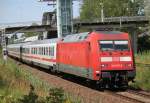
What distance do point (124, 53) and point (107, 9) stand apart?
87616 millimetres

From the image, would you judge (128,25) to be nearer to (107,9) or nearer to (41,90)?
(107,9)

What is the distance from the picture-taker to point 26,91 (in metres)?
16.4

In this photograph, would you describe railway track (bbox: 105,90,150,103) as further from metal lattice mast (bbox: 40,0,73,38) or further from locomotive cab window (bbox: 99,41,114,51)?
metal lattice mast (bbox: 40,0,73,38)

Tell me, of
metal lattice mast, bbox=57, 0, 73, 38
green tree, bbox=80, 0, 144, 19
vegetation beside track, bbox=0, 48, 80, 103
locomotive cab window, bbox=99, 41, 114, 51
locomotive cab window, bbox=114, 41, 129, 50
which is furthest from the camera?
green tree, bbox=80, 0, 144, 19

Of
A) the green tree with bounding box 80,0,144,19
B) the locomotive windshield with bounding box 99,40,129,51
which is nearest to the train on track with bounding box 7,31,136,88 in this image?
the locomotive windshield with bounding box 99,40,129,51

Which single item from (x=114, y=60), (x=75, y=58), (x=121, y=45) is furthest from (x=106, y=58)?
(x=75, y=58)

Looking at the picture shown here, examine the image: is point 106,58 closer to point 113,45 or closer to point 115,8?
point 113,45

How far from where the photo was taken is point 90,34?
22203mm

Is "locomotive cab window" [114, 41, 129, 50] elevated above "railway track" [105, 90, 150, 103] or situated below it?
above

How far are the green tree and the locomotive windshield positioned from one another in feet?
275

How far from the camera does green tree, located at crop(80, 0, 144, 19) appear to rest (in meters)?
107

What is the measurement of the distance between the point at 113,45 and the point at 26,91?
22.0 feet

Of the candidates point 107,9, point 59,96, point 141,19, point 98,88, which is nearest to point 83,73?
point 98,88

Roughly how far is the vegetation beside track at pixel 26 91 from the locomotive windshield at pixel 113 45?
3.49 meters
